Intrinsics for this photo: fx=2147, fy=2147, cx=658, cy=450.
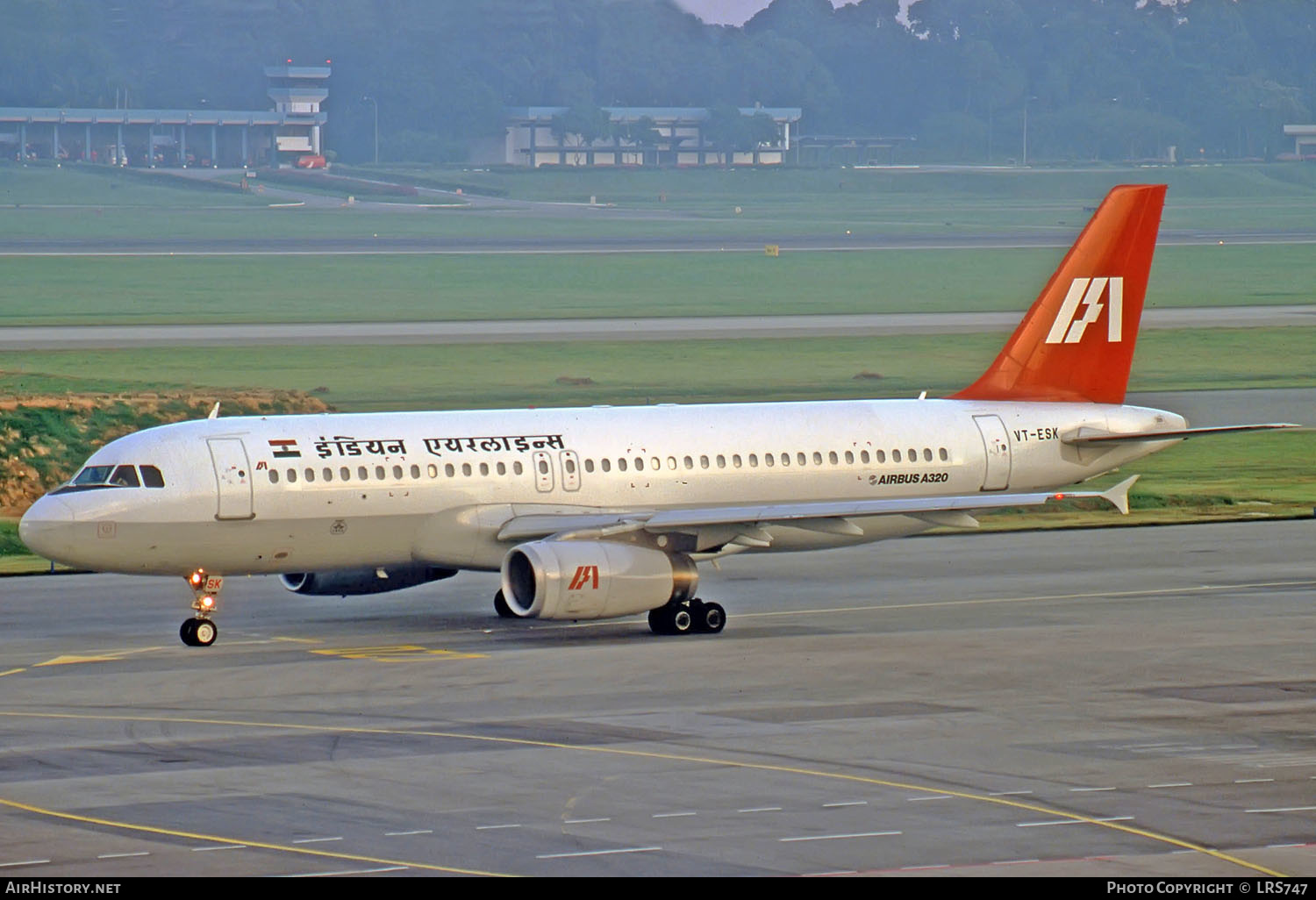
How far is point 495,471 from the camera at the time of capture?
4028cm

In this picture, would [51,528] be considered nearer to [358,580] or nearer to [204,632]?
[204,632]

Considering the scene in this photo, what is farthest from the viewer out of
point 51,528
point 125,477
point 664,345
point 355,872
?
point 664,345

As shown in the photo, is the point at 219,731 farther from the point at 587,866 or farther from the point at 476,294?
the point at 476,294

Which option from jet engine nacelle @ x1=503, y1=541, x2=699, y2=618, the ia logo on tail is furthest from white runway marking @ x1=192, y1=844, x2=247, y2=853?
the ia logo on tail

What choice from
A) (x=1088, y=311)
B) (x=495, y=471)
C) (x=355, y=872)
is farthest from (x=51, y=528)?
(x=1088, y=311)

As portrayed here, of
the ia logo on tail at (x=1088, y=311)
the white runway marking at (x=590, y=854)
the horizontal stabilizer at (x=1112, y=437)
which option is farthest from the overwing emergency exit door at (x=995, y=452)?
the white runway marking at (x=590, y=854)

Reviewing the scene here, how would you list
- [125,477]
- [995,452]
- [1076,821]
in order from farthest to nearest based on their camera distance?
[995,452]
[125,477]
[1076,821]

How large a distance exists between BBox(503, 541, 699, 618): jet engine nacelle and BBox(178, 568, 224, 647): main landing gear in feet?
17.4

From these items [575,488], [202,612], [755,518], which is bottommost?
[202,612]

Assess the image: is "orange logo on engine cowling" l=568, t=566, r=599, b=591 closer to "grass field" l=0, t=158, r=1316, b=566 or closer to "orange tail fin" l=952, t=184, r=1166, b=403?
"orange tail fin" l=952, t=184, r=1166, b=403

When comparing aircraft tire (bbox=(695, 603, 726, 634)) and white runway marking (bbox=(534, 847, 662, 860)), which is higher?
white runway marking (bbox=(534, 847, 662, 860))

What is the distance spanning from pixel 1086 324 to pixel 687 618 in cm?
Answer: 1281

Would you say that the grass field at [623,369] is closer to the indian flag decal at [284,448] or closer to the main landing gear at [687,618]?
the indian flag decal at [284,448]

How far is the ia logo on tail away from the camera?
46531 mm
